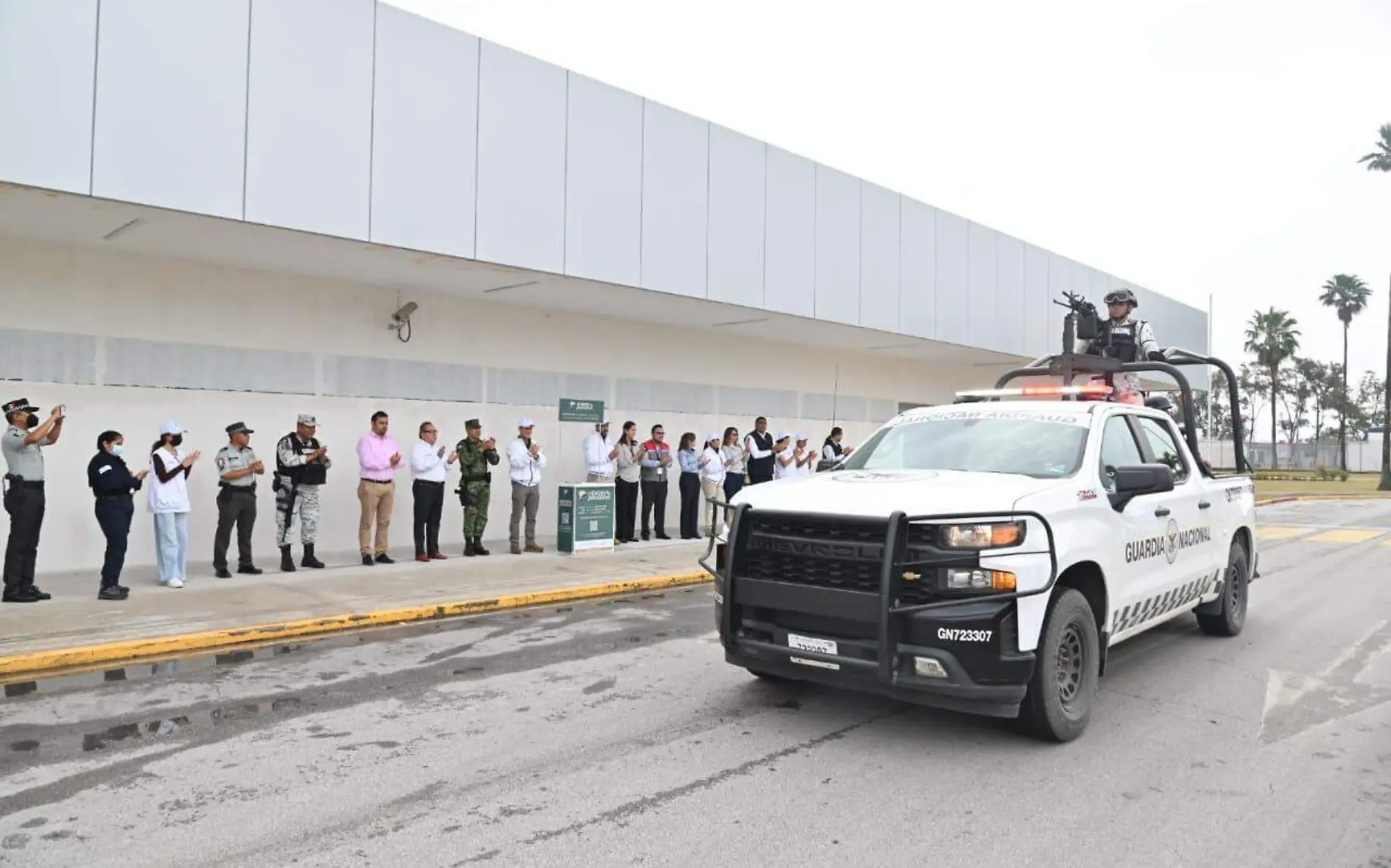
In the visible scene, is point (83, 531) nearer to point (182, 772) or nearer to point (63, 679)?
point (63, 679)

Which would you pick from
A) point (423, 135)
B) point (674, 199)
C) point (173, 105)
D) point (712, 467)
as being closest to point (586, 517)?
point (712, 467)

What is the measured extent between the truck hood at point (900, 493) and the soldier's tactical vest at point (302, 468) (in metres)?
7.46

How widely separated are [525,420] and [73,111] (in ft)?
22.1

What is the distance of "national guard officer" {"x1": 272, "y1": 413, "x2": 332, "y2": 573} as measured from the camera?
1137 centimetres

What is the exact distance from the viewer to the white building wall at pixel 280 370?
1086 centimetres

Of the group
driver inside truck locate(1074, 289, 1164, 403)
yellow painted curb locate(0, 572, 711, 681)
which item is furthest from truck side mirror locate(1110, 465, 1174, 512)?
yellow painted curb locate(0, 572, 711, 681)

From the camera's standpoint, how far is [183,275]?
11789 mm

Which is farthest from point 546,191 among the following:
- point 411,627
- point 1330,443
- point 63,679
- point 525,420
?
point 1330,443

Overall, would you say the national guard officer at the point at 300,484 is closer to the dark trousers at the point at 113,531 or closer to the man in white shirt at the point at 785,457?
the dark trousers at the point at 113,531

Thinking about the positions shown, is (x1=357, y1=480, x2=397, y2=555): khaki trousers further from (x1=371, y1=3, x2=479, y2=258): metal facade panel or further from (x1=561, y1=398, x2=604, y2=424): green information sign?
(x1=371, y1=3, x2=479, y2=258): metal facade panel

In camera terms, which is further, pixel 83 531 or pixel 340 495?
pixel 340 495

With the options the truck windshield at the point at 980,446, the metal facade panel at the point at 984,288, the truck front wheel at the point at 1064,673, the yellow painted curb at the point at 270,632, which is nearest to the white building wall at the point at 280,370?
the yellow painted curb at the point at 270,632

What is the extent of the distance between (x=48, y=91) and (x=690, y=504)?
10.4 meters

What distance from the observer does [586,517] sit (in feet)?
45.3
